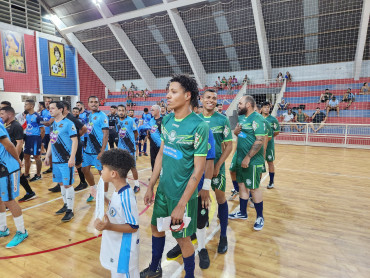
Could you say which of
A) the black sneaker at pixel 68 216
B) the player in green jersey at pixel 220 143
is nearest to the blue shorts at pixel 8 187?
the black sneaker at pixel 68 216

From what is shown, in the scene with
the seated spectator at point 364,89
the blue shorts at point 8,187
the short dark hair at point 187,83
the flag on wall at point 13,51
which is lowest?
the blue shorts at point 8,187

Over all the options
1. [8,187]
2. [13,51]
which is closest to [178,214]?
[8,187]

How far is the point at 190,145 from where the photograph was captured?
1941mm

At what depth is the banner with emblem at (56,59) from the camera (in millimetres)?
18344

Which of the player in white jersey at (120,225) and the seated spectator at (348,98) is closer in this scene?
the player in white jersey at (120,225)

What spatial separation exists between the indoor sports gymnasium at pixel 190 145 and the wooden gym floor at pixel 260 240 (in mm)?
24

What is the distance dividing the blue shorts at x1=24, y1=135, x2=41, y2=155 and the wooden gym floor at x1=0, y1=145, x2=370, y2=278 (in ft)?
4.06

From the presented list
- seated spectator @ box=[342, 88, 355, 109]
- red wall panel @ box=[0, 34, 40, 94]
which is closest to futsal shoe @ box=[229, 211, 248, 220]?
seated spectator @ box=[342, 88, 355, 109]

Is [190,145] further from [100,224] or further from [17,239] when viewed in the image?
[17,239]

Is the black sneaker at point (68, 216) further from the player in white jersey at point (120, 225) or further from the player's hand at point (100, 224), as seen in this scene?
the player's hand at point (100, 224)

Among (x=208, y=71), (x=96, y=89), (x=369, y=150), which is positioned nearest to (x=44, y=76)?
(x=96, y=89)

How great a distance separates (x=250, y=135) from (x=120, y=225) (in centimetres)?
233

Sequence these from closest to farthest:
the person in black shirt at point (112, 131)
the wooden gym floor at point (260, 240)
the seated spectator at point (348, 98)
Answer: the wooden gym floor at point (260, 240) < the person in black shirt at point (112, 131) < the seated spectator at point (348, 98)

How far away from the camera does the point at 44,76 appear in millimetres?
17781
